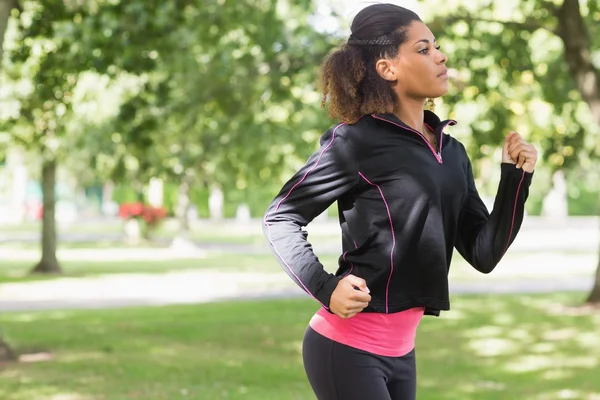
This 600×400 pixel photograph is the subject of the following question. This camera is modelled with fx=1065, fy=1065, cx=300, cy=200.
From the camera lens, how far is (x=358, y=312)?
9.63ft

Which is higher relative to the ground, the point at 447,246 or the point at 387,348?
the point at 447,246

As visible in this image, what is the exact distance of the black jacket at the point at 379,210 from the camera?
117 inches

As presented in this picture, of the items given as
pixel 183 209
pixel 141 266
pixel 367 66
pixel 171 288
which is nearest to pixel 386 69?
pixel 367 66

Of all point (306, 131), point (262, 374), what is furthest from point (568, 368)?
point (306, 131)

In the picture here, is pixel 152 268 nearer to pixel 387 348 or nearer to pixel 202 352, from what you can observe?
pixel 202 352

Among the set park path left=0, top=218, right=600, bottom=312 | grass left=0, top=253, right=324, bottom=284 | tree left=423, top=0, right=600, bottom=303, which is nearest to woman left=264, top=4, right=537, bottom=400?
tree left=423, top=0, right=600, bottom=303

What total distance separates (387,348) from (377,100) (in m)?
0.71

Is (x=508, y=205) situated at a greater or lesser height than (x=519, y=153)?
lesser

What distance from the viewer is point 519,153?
124 inches

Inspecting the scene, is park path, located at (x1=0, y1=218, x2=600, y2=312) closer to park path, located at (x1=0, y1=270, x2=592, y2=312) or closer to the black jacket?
park path, located at (x1=0, y1=270, x2=592, y2=312)

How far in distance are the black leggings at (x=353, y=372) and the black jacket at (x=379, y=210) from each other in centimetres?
16

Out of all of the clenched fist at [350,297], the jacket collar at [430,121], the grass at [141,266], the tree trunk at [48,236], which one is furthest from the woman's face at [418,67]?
the tree trunk at [48,236]

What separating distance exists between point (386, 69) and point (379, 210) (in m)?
0.43

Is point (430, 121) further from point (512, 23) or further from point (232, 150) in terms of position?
point (232, 150)
